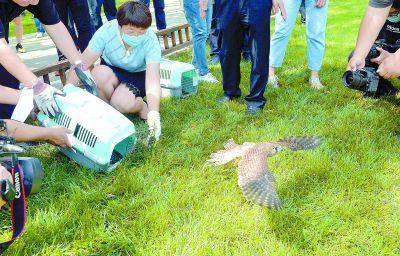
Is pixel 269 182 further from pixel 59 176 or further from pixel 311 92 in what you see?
pixel 311 92

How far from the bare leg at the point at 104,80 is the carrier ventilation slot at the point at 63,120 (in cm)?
67

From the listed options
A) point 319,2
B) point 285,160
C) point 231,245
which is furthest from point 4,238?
point 319,2

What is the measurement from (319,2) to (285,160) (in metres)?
1.74

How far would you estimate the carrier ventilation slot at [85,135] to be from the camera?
2157 mm

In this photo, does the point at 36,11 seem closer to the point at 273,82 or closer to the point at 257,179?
the point at 257,179

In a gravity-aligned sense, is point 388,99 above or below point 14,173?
below

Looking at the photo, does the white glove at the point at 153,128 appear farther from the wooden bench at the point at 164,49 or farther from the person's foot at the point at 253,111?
the wooden bench at the point at 164,49

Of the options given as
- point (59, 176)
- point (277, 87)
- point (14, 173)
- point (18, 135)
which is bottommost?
point (277, 87)

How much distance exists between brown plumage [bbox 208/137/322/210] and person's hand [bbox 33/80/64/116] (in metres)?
0.99

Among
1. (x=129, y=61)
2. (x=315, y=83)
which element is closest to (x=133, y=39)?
(x=129, y=61)

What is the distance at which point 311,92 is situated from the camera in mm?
3486

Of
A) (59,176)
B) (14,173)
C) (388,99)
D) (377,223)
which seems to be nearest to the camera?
(14,173)

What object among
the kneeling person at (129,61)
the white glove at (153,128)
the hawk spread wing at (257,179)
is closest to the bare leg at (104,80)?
the kneeling person at (129,61)

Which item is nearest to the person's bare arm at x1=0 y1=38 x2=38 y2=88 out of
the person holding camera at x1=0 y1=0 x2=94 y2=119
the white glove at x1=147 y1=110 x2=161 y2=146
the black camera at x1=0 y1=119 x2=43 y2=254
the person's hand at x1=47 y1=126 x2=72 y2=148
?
the person holding camera at x1=0 y1=0 x2=94 y2=119
